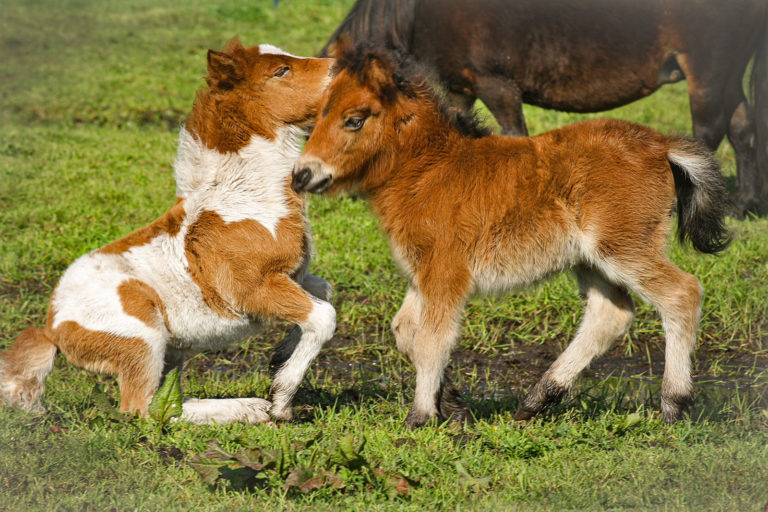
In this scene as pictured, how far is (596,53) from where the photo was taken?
7820 millimetres

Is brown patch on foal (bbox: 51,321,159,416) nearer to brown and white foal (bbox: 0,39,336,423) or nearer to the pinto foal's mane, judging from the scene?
brown and white foal (bbox: 0,39,336,423)

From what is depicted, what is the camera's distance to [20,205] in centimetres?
844

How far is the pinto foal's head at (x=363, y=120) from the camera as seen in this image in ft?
14.1

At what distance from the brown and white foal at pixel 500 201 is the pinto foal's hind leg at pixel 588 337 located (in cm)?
2

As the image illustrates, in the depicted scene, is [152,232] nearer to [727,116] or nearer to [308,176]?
[308,176]

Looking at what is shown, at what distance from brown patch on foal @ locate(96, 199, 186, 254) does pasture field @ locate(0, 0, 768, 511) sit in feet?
2.58

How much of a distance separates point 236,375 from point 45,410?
138 centimetres

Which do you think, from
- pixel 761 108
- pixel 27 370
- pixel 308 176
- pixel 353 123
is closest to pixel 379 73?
pixel 353 123

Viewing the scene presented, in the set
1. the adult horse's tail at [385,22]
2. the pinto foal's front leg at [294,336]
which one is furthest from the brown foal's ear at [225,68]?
the adult horse's tail at [385,22]

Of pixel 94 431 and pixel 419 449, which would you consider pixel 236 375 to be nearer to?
pixel 94 431

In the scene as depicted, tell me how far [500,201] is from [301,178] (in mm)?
1025

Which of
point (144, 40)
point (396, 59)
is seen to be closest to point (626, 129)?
point (396, 59)

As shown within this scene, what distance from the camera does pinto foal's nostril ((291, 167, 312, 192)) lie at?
14.1 feet

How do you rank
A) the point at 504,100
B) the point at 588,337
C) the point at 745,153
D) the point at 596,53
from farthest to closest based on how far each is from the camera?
the point at 745,153, the point at 504,100, the point at 596,53, the point at 588,337
